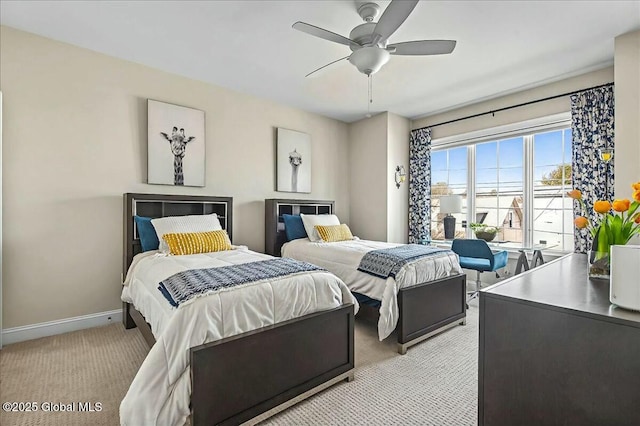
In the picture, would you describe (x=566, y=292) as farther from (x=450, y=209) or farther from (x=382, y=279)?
(x=450, y=209)

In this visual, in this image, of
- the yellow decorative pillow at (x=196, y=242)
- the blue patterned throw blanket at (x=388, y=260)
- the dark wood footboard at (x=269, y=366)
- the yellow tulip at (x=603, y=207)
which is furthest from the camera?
the yellow decorative pillow at (x=196, y=242)

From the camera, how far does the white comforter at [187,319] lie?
1438mm

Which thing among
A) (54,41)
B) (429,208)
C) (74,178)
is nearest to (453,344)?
(429,208)

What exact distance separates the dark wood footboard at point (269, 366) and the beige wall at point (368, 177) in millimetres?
3026

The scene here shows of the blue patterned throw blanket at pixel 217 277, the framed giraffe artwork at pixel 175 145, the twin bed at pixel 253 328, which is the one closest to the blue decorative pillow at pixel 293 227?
the framed giraffe artwork at pixel 175 145

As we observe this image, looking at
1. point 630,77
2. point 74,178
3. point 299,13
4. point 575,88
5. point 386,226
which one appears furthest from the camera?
point 386,226

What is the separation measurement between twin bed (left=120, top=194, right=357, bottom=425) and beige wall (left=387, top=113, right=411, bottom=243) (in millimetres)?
2992

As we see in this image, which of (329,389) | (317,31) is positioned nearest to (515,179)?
(317,31)

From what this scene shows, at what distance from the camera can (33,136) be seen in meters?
2.79

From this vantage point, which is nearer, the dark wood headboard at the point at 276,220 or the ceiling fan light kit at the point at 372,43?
the ceiling fan light kit at the point at 372,43

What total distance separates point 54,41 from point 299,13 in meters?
2.40

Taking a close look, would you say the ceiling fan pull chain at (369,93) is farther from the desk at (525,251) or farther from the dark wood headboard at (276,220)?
the desk at (525,251)

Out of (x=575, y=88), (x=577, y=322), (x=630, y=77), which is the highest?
(x=575, y=88)

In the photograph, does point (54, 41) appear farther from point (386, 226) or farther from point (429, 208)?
point (429, 208)
